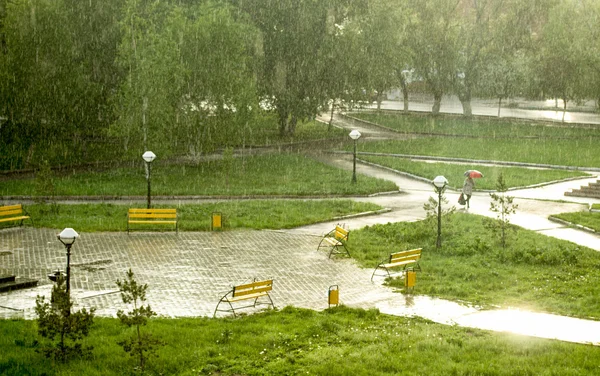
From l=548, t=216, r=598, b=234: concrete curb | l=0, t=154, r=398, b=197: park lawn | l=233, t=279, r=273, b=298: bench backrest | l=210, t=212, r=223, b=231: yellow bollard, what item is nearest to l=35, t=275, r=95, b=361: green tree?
l=233, t=279, r=273, b=298: bench backrest

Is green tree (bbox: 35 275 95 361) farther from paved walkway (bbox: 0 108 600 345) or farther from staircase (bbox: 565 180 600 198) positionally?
staircase (bbox: 565 180 600 198)

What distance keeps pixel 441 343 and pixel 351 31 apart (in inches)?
1557

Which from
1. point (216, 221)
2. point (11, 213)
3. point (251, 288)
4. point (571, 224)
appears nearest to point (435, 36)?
point (571, 224)

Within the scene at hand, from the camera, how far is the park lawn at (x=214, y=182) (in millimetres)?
30967

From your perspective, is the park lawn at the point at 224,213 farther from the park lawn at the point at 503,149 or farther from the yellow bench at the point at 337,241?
the park lawn at the point at 503,149

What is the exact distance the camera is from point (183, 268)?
754 inches

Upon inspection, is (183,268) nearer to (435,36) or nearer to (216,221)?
(216,221)

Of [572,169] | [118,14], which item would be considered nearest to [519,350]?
[572,169]

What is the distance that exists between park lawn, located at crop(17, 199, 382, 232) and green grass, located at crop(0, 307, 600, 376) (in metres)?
9.77

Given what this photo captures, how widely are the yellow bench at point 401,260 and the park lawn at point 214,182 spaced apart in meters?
12.2

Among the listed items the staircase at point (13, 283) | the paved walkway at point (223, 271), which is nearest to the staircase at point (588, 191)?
the paved walkway at point (223, 271)

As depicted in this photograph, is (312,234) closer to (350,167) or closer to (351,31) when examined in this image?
(350,167)

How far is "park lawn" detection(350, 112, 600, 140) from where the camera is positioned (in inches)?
2146

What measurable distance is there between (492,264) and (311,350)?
26.8ft
